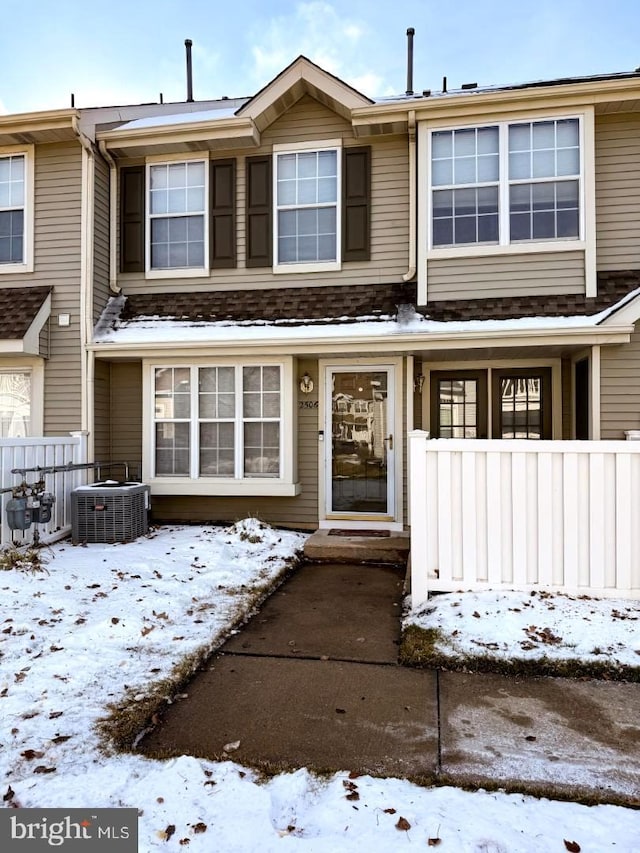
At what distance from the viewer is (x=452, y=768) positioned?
7.55 ft

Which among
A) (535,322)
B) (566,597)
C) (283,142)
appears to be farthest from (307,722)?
(283,142)

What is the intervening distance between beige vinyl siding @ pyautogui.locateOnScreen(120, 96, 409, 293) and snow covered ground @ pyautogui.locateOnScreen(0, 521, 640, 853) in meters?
4.63

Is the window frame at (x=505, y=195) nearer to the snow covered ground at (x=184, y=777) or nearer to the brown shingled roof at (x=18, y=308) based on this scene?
the snow covered ground at (x=184, y=777)

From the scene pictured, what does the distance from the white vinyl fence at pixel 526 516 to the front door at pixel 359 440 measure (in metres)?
2.90

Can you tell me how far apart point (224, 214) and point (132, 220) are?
135cm

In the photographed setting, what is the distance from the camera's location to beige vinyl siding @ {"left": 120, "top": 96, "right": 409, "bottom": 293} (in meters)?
7.24

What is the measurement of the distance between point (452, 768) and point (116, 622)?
244 cm

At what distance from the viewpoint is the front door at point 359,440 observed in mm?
7191

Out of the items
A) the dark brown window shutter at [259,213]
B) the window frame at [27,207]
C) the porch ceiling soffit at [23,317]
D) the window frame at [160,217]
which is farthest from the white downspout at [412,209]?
the window frame at [27,207]

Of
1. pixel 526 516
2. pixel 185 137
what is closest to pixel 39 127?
pixel 185 137

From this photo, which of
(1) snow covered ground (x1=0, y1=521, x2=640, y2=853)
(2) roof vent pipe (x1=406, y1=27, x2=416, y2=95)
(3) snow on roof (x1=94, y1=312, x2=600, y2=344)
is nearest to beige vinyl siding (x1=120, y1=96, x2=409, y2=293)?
(3) snow on roof (x1=94, y1=312, x2=600, y2=344)

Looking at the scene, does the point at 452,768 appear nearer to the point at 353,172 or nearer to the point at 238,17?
the point at 353,172

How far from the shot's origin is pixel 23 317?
698 centimetres

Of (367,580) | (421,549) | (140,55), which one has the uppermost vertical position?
(140,55)
